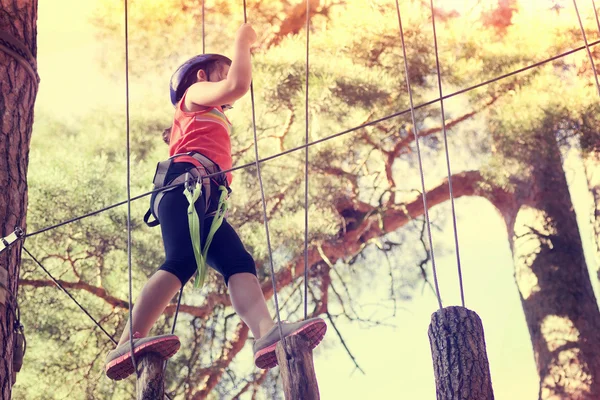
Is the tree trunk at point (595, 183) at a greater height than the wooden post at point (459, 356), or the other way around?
the tree trunk at point (595, 183)

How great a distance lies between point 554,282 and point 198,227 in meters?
2.34

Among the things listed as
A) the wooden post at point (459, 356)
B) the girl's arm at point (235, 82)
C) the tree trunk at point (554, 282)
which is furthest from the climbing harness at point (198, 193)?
the tree trunk at point (554, 282)

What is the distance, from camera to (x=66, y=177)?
3627mm

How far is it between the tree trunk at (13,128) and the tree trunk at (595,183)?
2535 mm

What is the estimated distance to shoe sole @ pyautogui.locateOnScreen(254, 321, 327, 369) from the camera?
1.39m

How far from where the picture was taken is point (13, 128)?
176 cm

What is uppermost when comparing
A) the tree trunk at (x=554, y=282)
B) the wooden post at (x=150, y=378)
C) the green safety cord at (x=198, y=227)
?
the tree trunk at (x=554, y=282)

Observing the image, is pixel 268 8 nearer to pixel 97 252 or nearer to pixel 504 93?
pixel 504 93

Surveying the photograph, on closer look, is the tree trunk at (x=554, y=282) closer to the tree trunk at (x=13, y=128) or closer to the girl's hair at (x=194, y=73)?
the girl's hair at (x=194, y=73)

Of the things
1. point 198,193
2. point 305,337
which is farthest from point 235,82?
point 305,337

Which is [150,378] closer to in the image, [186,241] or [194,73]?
[186,241]

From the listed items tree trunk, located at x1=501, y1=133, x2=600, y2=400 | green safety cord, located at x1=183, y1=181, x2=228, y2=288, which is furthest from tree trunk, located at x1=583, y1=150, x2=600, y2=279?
green safety cord, located at x1=183, y1=181, x2=228, y2=288

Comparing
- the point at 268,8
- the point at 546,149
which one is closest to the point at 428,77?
the point at 546,149

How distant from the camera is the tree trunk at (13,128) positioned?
A: 5.32 feet
